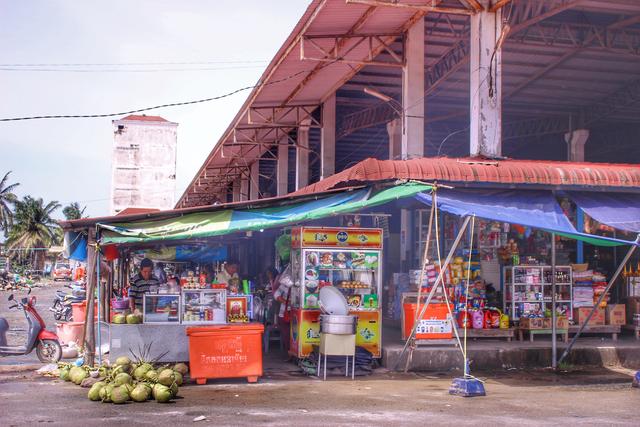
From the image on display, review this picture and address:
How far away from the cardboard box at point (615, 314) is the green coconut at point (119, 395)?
978 centimetres

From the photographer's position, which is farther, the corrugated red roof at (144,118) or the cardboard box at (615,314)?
the corrugated red roof at (144,118)

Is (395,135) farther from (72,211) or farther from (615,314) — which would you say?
(72,211)

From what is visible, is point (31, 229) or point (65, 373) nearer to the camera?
point (65, 373)

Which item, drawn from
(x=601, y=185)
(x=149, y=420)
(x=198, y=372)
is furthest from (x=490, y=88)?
(x=149, y=420)

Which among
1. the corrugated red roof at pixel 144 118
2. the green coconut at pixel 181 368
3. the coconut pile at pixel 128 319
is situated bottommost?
the green coconut at pixel 181 368

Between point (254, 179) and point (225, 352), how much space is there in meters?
23.3

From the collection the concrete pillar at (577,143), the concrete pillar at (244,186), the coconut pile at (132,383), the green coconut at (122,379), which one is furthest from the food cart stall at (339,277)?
the concrete pillar at (244,186)

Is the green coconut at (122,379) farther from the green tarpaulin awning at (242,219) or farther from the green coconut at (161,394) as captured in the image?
the green tarpaulin awning at (242,219)

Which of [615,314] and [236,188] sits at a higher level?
[236,188]

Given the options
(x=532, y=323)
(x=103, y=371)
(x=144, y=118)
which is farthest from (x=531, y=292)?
(x=144, y=118)

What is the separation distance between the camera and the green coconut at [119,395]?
8.91m

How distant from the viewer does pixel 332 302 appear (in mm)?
11430

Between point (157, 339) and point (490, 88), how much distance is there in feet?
25.7

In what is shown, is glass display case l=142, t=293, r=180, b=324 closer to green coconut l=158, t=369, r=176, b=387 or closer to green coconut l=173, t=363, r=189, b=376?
green coconut l=173, t=363, r=189, b=376
